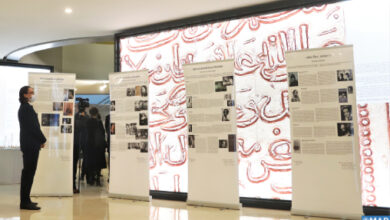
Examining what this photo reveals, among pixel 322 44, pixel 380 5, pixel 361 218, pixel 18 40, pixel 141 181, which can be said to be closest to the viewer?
pixel 361 218

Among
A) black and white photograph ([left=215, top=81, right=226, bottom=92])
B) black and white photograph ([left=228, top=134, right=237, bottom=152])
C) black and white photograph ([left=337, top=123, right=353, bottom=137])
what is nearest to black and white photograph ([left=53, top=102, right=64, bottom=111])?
black and white photograph ([left=215, top=81, right=226, bottom=92])

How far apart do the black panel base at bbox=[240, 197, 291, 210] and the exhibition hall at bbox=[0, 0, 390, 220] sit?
1cm

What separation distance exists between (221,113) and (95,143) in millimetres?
3185

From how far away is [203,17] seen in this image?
17.7 feet

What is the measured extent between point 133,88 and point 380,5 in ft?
11.8

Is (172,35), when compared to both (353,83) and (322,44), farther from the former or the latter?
(353,83)

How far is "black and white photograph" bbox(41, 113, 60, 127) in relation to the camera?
210 inches

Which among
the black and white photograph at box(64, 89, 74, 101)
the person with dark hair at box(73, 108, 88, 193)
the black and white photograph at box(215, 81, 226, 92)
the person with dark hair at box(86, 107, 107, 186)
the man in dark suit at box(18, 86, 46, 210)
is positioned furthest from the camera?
the person with dark hair at box(86, 107, 107, 186)

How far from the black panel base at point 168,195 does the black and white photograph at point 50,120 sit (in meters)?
1.92

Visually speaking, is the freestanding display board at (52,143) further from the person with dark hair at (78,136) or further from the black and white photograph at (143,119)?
the black and white photograph at (143,119)

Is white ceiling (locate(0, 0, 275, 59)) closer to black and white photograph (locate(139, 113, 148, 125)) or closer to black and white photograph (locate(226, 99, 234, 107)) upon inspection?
black and white photograph (locate(226, 99, 234, 107))

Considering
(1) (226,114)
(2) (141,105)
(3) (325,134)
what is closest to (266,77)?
(1) (226,114)

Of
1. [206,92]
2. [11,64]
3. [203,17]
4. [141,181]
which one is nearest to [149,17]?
[203,17]

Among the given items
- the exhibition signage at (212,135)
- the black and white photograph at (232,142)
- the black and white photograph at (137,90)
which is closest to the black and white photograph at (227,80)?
the exhibition signage at (212,135)
